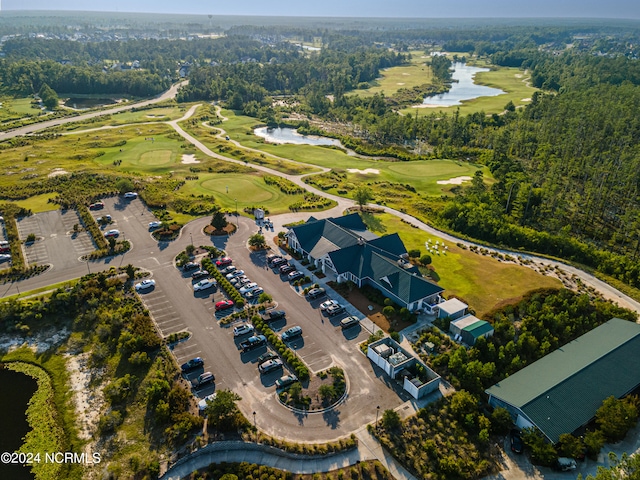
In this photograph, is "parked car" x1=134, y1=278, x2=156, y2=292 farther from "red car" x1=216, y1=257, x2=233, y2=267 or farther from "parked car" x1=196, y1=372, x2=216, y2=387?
"parked car" x1=196, y1=372, x2=216, y2=387

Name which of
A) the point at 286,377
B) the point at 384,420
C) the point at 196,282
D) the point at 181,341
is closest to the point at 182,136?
the point at 196,282

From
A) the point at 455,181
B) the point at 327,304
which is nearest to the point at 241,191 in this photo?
the point at 327,304

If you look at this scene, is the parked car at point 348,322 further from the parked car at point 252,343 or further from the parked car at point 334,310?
the parked car at point 252,343

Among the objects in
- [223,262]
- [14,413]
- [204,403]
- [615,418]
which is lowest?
[14,413]

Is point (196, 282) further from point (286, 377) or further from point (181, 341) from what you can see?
point (286, 377)

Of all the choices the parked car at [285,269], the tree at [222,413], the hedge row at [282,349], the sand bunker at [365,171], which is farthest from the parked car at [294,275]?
the sand bunker at [365,171]

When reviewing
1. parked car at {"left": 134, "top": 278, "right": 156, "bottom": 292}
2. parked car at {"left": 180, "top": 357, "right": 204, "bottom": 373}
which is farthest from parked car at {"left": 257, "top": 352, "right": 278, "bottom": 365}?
parked car at {"left": 134, "top": 278, "right": 156, "bottom": 292}

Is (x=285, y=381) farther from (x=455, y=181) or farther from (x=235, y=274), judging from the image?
(x=455, y=181)
